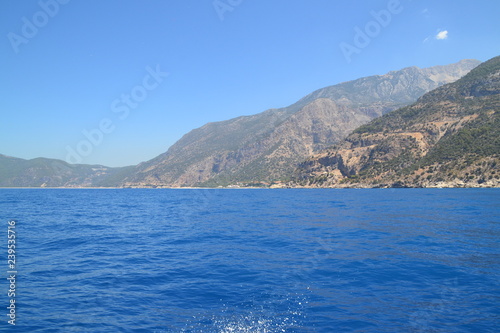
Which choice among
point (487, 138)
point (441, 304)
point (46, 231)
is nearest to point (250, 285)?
point (441, 304)

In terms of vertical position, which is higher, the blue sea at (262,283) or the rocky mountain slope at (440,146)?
the rocky mountain slope at (440,146)

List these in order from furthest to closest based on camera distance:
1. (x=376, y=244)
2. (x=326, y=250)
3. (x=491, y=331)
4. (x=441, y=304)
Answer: (x=376, y=244), (x=326, y=250), (x=441, y=304), (x=491, y=331)

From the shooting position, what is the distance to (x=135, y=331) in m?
10.5

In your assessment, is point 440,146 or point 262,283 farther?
point 440,146

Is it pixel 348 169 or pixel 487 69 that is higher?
pixel 487 69

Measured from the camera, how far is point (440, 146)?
146 m

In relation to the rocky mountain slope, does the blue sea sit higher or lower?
lower

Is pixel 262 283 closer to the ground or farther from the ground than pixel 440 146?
closer to the ground

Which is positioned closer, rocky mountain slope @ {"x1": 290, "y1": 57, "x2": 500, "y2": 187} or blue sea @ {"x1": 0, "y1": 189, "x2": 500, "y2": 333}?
blue sea @ {"x1": 0, "y1": 189, "x2": 500, "y2": 333}

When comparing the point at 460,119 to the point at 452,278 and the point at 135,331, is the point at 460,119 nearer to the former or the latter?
the point at 452,278

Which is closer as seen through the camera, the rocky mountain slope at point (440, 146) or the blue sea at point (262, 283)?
the blue sea at point (262, 283)

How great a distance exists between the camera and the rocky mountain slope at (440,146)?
4771 inches

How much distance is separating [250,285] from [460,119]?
178667 millimetres

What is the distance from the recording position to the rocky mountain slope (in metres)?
121
